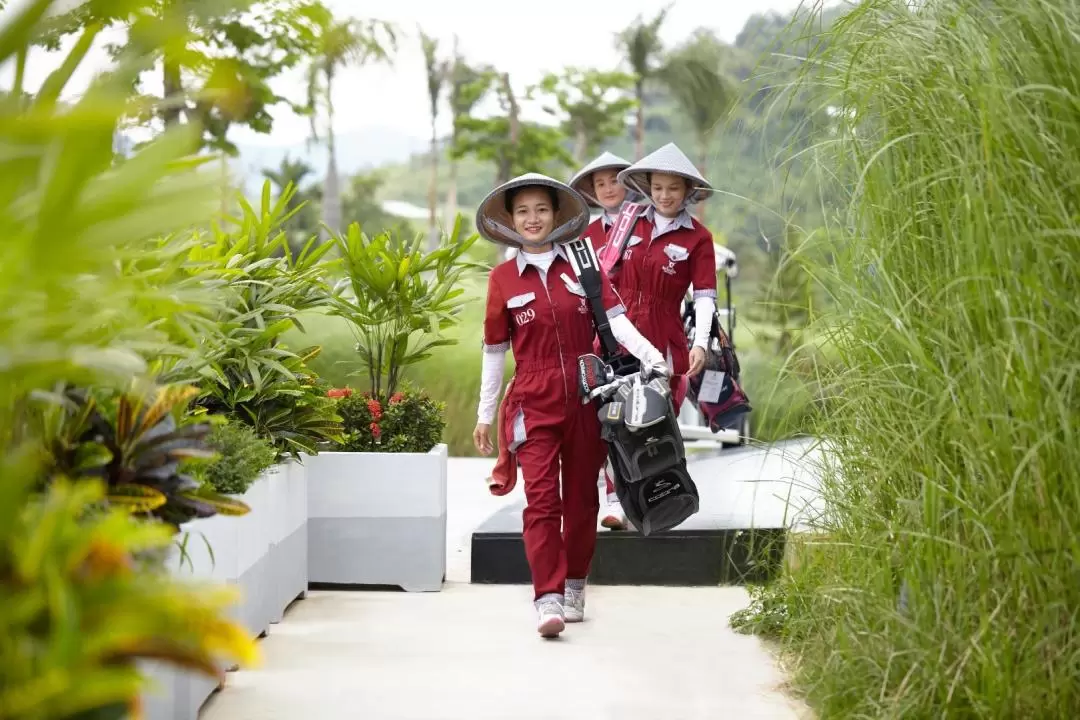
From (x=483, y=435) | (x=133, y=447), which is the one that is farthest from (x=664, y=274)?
(x=133, y=447)

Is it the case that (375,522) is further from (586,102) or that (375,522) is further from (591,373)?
(586,102)

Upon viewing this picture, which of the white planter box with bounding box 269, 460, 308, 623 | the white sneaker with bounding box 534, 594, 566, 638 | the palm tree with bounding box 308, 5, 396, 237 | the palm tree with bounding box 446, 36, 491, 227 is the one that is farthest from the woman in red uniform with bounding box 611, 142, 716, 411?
the palm tree with bounding box 446, 36, 491, 227

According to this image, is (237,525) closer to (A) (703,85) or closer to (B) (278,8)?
(B) (278,8)

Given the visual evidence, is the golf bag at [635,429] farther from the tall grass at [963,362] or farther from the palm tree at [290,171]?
the palm tree at [290,171]

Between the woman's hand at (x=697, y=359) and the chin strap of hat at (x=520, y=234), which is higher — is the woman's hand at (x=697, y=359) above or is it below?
below

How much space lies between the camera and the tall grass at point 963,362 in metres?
2.67

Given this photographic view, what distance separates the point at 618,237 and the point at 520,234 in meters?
0.94

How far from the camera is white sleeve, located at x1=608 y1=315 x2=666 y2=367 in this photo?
186 inches

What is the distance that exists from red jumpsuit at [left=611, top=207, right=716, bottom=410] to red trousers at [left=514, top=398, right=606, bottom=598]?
944 millimetres

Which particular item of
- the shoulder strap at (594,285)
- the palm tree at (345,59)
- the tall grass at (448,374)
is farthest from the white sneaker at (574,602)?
the palm tree at (345,59)

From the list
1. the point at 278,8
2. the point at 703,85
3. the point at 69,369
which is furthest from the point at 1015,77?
the point at 703,85

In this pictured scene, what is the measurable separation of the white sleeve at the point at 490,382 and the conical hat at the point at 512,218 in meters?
0.41

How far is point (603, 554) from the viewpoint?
5598 mm

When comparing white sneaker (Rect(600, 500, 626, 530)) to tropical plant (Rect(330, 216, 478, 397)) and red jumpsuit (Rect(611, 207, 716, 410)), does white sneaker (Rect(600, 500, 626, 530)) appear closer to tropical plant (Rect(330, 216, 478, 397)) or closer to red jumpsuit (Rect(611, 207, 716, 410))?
red jumpsuit (Rect(611, 207, 716, 410))
